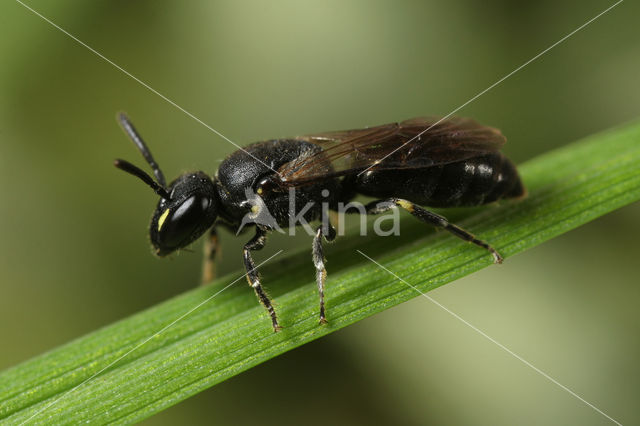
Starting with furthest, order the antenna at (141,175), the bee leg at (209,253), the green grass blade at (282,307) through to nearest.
Answer: the bee leg at (209,253) → the antenna at (141,175) → the green grass blade at (282,307)

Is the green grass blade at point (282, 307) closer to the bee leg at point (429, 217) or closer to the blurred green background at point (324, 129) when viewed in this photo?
the bee leg at point (429, 217)

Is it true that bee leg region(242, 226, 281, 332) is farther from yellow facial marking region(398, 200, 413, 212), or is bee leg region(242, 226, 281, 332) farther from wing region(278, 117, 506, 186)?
yellow facial marking region(398, 200, 413, 212)

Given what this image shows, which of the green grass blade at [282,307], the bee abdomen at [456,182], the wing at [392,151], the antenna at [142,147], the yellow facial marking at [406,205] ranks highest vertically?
the antenna at [142,147]

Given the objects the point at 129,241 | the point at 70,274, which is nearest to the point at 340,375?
the point at 129,241

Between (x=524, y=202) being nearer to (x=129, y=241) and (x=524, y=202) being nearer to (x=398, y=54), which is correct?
(x=398, y=54)

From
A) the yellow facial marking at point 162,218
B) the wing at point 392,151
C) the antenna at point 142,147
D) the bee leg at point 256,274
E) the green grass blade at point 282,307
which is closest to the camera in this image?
the green grass blade at point 282,307

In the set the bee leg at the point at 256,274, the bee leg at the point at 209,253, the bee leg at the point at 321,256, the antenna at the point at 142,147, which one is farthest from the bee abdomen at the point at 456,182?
the antenna at the point at 142,147

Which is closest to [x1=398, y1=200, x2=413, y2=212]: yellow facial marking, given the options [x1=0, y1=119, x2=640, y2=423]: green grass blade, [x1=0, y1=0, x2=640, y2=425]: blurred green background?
[x1=0, y1=119, x2=640, y2=423]: green grass blade

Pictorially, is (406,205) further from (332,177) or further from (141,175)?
(141,175)
